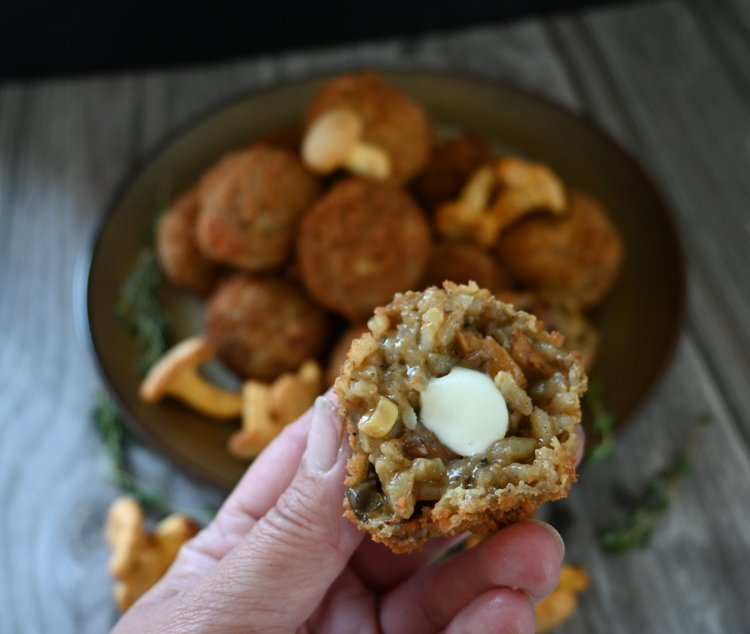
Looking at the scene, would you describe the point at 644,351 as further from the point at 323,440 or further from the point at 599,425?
the point at 323,440

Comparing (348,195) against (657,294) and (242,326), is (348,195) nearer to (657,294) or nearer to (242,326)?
(242,326)

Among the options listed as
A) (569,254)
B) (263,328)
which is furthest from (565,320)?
(263,328)

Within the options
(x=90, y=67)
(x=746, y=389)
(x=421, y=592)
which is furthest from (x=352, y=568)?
(x=90, y=67)

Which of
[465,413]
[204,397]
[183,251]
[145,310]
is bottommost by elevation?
[465,413]

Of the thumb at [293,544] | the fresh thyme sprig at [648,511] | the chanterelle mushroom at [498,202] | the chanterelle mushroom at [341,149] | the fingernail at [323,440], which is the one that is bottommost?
the fresh thyme sprig at [648,511]

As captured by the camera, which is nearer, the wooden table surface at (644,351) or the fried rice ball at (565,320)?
the wooden table surface at (644,351)

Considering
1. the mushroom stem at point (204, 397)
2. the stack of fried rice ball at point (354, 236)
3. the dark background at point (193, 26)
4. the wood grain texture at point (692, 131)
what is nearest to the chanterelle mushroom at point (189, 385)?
the mushroom stem at point (204, 397)

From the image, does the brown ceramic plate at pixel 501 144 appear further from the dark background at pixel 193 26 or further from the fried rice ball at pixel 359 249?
the dark background at pixel 193 26
